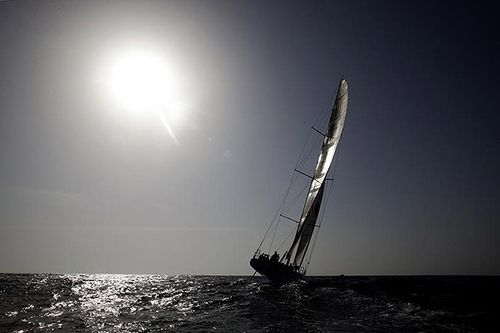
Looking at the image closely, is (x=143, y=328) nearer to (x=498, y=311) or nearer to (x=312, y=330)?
(x=312, y=330)

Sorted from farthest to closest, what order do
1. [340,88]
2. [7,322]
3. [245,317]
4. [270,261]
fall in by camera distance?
[340,88] → [270,261] → [245,317] → [7,322]

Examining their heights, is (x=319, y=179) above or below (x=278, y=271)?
above

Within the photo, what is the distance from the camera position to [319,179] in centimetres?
4250

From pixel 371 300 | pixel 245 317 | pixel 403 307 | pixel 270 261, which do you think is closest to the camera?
pixel 245 317

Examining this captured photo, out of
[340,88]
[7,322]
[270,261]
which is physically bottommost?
[7,322]

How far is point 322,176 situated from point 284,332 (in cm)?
2961

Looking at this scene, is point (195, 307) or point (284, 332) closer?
point (284, 332)

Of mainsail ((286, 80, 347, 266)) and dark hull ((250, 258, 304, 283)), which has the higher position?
mainsail ((286, 80, 347, 266))

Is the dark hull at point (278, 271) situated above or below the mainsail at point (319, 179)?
below

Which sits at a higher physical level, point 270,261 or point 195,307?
point 270,261

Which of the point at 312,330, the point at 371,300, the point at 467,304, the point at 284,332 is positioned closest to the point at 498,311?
the point at 467,304

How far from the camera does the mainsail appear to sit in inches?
1622

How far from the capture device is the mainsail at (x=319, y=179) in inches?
1622

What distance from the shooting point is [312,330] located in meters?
14.3
